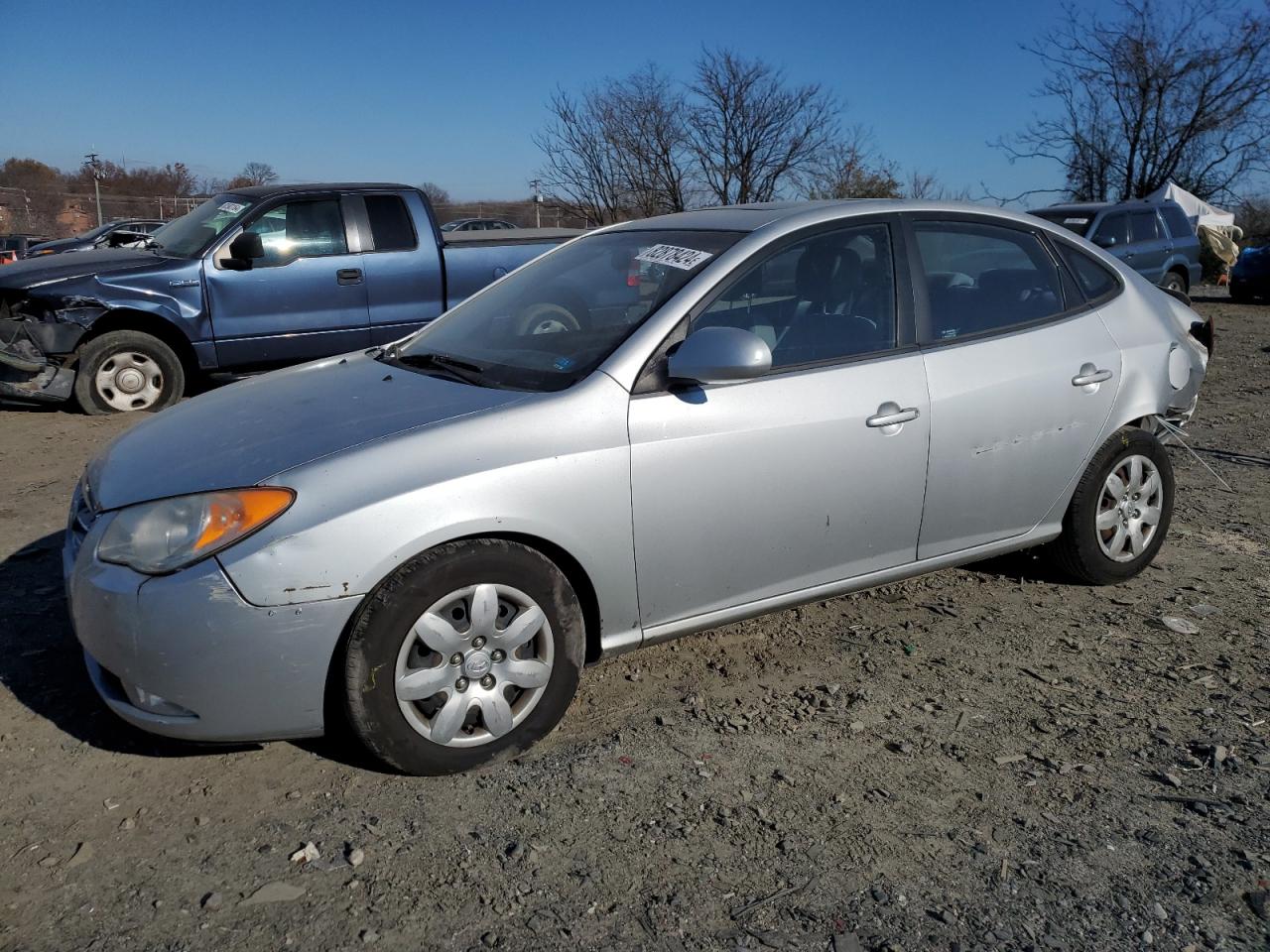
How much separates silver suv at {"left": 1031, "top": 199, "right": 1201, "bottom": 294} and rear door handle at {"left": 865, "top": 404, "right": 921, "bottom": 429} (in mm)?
11669

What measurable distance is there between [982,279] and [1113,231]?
11.7m

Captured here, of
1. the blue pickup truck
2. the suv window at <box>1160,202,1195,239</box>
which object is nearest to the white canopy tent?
the suv window at <box>1160,202,1195,239</box>

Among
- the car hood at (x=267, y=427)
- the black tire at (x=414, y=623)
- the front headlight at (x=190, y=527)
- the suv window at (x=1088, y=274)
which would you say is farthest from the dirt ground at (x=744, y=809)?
the suv window at (x=1088, y=274)

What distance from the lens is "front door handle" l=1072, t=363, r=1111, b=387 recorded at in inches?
163

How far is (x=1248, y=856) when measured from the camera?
2666 millimetres

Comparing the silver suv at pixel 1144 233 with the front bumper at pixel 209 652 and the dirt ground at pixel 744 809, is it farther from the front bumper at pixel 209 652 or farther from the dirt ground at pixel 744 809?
the front bumper at pixel 209 652

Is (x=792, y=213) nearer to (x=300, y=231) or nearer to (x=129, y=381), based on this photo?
(x=300, y=231)

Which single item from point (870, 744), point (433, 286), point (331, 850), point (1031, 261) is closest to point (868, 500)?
point (870, 744)

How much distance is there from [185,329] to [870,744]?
270 inches

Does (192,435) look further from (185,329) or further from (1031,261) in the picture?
(185,329)

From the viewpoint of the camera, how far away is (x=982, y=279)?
4.15 m

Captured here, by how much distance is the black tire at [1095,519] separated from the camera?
4.29m

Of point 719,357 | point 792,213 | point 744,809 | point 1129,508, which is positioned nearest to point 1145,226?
point 1129,508

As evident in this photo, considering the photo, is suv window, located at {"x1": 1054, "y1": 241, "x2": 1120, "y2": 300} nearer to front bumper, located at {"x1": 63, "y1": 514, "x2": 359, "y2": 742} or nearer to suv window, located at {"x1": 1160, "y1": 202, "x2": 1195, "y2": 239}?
front bumper, located at {"x1": 63, "y1": 514, "x2": 359, "y2": 742}
